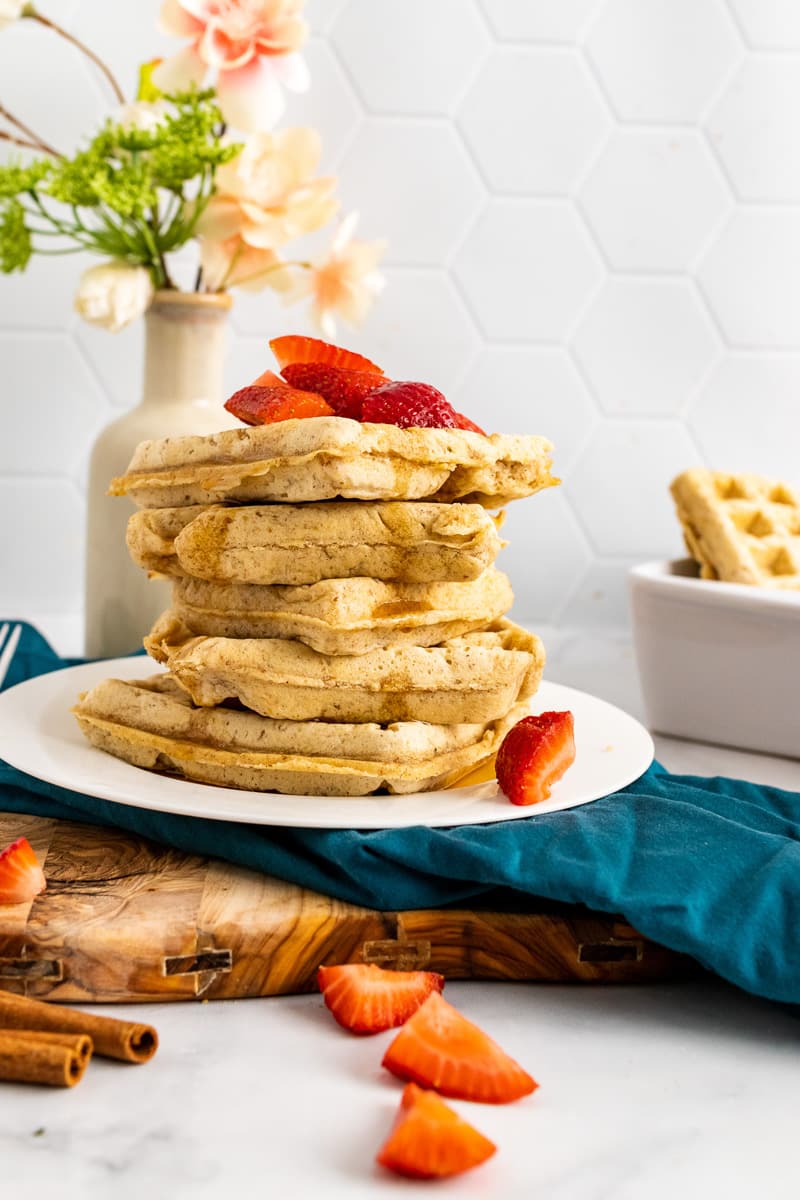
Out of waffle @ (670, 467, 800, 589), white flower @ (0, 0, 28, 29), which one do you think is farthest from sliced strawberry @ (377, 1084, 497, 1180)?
white flower @ (0, 0, 28, 29)

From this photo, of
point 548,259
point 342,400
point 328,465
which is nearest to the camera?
point 328,465

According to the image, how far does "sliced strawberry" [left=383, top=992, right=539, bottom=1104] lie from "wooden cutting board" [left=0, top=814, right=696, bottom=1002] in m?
0.14

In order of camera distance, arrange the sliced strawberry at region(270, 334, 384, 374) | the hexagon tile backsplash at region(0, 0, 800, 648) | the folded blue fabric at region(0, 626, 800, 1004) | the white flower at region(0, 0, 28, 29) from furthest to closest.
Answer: the hexagon tile backsplash at region(0, 0, 800, 648) → the white flower at region(0, 0, 28, 29) → the sliced strawberry at region(270, 334, 384, 374) → the folded blue fabric at region(0, 626, 800, 1004)

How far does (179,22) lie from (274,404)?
0.89 metres

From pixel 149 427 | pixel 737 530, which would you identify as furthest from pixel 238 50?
pixel 737 530

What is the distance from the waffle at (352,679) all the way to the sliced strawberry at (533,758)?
5cm

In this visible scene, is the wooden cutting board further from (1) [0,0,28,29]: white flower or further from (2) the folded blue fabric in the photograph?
(1) [0,0,28,29]: white flower

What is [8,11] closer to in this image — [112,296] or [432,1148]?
[112,296]

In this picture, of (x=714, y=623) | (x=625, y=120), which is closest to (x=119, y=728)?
(x=714, y=623)

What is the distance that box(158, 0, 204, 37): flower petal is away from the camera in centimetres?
180

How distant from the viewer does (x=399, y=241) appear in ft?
7.77

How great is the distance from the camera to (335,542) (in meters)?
1.17

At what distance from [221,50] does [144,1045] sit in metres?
1.42

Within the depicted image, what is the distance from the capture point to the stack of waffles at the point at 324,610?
1155 millimetres
